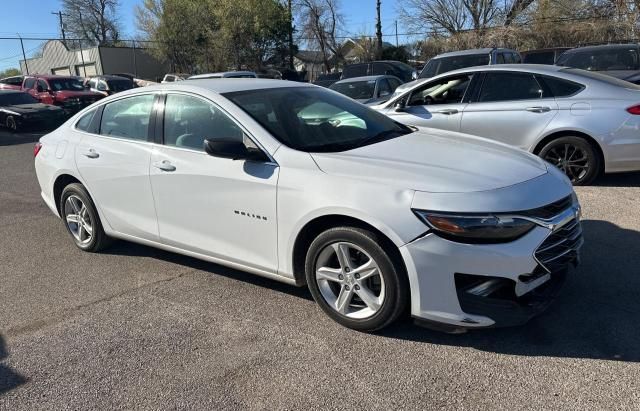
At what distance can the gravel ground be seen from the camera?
2.75 metres

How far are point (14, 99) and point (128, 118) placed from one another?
1554 centimetres

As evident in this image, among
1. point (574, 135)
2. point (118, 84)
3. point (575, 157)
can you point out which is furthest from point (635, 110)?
point (118, 84)

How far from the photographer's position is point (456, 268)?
288cm

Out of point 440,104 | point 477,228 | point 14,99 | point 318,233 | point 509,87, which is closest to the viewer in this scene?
point 477,228

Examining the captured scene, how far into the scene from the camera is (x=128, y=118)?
4516mm

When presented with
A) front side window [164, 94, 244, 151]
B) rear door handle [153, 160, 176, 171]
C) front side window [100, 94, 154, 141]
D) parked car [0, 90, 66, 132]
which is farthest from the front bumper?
parked car [0, 90, 66, 132]

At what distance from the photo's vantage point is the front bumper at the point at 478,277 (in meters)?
2.86

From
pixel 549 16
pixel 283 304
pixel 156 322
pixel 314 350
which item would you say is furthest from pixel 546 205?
pixel 549 16

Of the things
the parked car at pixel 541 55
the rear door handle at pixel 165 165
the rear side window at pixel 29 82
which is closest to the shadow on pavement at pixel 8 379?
the rear door handle at pixel 165 165

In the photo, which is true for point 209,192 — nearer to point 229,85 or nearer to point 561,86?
point 229,85

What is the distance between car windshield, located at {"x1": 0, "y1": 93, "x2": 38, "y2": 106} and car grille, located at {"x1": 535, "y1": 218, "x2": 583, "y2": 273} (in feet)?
59.9

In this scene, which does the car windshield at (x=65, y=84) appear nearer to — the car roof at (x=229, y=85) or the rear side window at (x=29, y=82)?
the rear side window at (x=29, y=82)

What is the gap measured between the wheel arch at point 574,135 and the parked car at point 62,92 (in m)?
16.6

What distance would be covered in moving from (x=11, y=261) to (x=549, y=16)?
38819 millimetres
